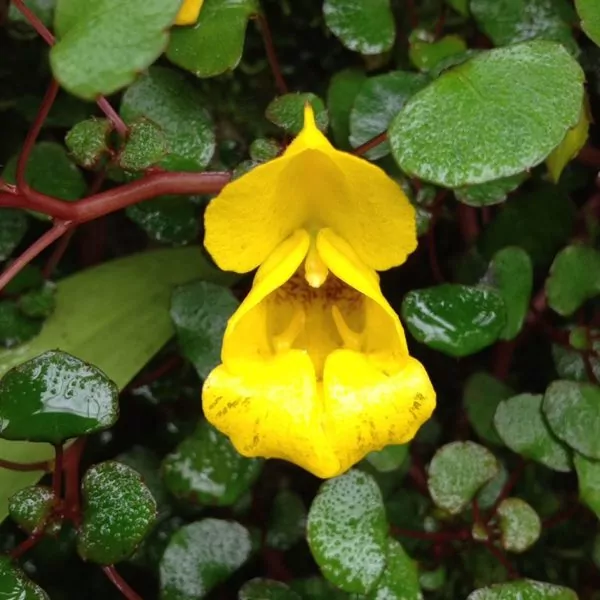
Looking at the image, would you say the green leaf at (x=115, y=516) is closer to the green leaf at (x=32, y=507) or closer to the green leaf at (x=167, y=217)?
the green leaf at (x=32, y=507)

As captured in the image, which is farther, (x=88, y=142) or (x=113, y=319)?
(x=113, y=319)

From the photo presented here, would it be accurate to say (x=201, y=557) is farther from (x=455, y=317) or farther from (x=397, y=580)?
(x=455, y=317)

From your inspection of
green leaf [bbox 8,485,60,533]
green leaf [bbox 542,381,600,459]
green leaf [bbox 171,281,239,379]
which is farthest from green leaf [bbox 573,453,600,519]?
green leaf [bbox 8,485,60,533]

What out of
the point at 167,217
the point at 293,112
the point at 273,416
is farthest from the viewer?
the point at 167,217

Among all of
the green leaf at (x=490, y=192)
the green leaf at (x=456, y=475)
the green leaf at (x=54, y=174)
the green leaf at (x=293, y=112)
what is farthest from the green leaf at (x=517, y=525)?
the green leaf at (x=54, y=174)

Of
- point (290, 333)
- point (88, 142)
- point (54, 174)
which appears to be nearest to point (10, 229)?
point (54, 174)

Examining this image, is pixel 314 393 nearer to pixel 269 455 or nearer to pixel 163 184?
pixel 269 455

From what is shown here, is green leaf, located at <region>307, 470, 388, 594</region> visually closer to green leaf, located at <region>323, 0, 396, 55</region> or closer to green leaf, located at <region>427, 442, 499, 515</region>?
green leaf, located at <region>427, 442, 499, 515</region>
